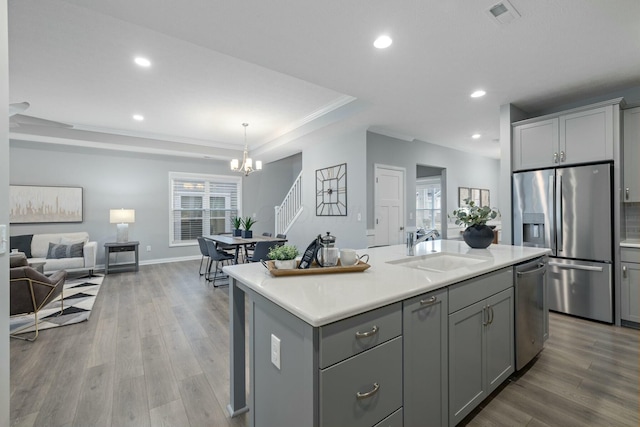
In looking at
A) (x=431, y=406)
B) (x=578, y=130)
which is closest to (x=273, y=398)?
(x=431, y=406)

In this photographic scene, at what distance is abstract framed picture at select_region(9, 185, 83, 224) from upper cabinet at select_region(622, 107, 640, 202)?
884 centimetres

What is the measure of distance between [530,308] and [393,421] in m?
1.64

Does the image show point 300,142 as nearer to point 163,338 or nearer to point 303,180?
point 303,180

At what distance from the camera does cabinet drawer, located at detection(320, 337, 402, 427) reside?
1042 mm

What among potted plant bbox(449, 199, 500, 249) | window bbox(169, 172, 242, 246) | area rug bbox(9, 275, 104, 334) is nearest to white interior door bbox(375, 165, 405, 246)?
potted plant bbox(449, 199, 500, 249)

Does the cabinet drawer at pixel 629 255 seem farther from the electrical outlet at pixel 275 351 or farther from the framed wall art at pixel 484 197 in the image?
the framed wall art at pixel 484 197

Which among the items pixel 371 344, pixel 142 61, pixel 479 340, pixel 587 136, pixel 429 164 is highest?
pixel 142 61

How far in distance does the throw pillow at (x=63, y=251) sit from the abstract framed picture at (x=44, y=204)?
73cm

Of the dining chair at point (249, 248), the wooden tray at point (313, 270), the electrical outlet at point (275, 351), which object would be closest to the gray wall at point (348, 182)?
the dining chair at point (249, 248)

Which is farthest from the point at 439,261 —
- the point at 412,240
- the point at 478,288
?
the point at 478,288

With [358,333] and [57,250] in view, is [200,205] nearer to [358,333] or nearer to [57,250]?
[57,250]

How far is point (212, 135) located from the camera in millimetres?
6121

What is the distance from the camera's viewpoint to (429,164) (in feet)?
19.8

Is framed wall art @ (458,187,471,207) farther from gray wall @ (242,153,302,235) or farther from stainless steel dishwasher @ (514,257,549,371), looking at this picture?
stainless steel dishwasher @ (514,257,549,371)
